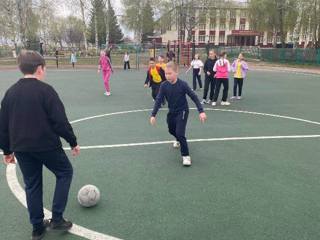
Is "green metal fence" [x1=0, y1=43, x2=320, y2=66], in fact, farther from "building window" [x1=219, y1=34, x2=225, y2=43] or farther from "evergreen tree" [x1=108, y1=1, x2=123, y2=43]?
"building window" [x1=219, y1=34, x2=225, y2=43]

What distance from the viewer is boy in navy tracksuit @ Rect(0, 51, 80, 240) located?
124 inches

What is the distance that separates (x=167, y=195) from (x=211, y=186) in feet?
2.38

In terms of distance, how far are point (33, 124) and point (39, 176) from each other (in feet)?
2.10

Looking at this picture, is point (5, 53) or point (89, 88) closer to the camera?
point (89, 88)

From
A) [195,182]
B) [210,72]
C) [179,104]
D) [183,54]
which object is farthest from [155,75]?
[183,54]

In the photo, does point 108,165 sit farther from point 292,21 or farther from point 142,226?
point 292,21

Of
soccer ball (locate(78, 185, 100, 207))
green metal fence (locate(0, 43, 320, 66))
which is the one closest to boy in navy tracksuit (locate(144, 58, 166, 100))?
soccer ball (locate(78, 185, 100, 207))

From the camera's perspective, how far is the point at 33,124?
3178mm

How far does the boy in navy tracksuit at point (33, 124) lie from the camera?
3.14m

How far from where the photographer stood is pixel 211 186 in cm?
492

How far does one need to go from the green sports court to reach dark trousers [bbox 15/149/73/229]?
12.9 inches

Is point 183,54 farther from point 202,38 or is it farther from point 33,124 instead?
point 202,38

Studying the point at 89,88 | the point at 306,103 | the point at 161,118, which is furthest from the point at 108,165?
the point at 89,88

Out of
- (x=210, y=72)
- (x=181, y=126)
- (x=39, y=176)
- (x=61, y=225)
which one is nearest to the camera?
(x=39, y=176)
